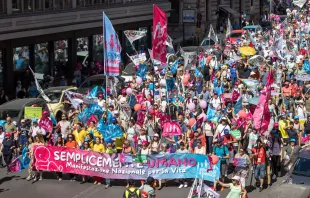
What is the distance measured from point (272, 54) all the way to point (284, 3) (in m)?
53.5

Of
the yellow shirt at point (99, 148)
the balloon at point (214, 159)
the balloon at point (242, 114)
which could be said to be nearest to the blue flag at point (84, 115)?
the yellow shirt at point (99, 148)

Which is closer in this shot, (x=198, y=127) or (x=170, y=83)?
(x=198, y=127)

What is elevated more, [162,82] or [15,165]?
[162,82]

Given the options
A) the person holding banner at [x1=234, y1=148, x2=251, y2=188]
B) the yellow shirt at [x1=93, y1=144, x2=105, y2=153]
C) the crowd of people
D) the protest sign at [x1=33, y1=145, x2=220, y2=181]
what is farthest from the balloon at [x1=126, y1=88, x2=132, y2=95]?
the person holding banner at [x1=234, y1=148, x2=251, y2=188]

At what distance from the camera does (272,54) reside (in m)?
32.3

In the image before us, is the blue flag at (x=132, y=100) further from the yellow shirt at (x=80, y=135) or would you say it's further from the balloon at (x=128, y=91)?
the yellow shirt at (x=80, y=135)

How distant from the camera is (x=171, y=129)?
1931 cm

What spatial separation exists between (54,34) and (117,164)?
18.1m

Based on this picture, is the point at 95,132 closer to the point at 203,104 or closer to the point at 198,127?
the point at 198,127

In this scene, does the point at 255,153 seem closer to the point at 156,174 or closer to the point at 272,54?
the point at 156,174

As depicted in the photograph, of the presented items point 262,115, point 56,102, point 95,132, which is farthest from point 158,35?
point 262,115

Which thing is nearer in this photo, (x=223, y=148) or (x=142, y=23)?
(x=223, y=148)

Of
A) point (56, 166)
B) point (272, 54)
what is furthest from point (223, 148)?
point (272, 54)

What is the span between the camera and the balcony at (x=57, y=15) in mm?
30922
